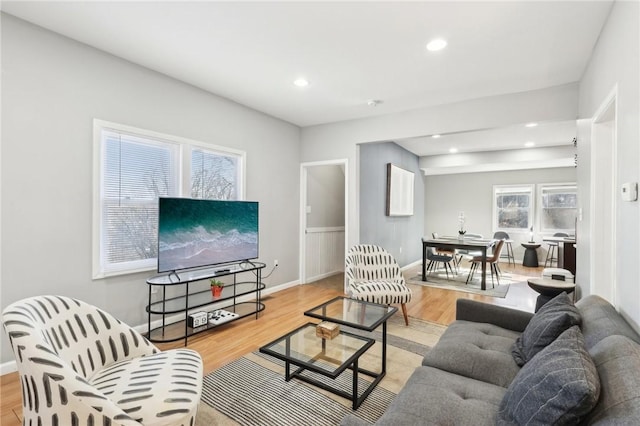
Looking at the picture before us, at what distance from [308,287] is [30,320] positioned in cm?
395

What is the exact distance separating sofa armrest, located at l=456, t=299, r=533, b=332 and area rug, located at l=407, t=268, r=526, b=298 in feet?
9.43

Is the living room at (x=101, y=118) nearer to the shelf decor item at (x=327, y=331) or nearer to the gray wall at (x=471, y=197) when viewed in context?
the shelf decor item at (x=327, y=331)

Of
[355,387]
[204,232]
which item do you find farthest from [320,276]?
[355,387]

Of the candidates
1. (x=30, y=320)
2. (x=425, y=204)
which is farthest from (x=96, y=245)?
(x=425, y=204)

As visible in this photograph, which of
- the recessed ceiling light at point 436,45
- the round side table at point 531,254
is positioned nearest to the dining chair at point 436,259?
the round side table at point 531,254

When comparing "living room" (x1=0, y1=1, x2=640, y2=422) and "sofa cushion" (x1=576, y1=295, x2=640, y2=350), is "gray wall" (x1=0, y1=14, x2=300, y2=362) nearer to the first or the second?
"living room" (x1=0, y1=1, x2=640, y2=422)

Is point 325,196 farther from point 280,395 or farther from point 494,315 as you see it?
point 280,395

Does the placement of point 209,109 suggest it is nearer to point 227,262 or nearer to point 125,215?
point 125,215

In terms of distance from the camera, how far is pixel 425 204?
348 inches

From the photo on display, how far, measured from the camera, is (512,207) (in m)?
7.79

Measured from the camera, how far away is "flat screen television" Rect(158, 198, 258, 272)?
9.84 ft

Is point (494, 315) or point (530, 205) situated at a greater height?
point (530, 205)

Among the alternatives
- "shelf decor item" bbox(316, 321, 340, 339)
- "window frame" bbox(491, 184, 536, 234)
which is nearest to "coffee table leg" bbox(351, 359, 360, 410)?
"shelf decor item" bbox(316, 321, 340, 339)

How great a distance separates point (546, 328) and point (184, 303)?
3282 millimetres
